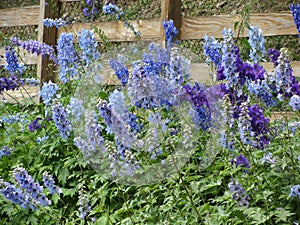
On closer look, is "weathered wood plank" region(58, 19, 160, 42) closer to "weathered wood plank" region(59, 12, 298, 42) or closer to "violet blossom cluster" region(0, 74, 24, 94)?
"weathered wood plank" region(59, 12, 298, 42)

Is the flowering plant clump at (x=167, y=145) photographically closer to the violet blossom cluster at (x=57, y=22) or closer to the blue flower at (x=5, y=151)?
the blue flower at (x=5, y=151)

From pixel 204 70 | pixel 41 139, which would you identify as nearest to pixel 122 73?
pixel 41 139

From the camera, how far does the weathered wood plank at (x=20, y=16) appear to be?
8.04 metres

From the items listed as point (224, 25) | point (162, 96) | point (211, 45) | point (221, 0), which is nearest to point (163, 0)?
point (224, 25)

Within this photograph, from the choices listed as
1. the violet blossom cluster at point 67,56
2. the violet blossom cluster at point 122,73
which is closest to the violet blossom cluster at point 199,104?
the violet blossom cluster at point 122,73

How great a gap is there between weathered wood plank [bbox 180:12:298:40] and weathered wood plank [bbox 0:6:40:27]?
2.79m

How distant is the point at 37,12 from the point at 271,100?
5.38 metres

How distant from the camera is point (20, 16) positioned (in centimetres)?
831

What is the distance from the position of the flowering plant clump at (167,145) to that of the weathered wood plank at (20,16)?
10.6 ft

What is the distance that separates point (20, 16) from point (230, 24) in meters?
3.72

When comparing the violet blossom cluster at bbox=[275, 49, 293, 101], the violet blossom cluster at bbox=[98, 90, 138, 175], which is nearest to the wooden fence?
the violet blossom cluster at bbox=[98, 90, 138, 175]

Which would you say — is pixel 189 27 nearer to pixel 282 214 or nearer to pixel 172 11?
pixel 172 11

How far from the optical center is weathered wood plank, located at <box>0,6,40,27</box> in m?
8.04

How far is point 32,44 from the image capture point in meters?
5.49
